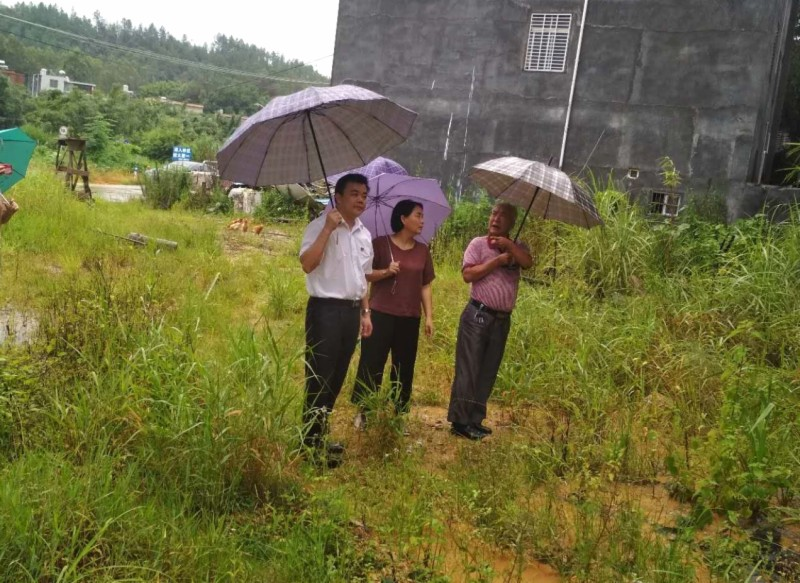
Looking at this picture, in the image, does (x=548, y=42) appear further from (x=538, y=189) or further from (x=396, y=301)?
(x=396, y=301)

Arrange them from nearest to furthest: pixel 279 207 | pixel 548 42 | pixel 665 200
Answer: pixel 665 200
pixel 548 42
pixel 279 207

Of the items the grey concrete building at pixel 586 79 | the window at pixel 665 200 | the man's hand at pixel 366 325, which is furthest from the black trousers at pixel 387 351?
the window at pixel 665 200

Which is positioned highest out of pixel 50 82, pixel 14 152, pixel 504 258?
pixel 50 82

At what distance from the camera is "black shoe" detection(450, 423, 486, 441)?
4.55m

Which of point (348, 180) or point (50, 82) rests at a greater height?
point (50, 82)

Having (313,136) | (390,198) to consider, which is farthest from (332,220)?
(390,198)

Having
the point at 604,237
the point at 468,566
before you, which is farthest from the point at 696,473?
the point at 604,237

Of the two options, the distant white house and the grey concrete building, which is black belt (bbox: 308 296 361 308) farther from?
the distant white house

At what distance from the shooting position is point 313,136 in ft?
12.6

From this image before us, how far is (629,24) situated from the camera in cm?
1206

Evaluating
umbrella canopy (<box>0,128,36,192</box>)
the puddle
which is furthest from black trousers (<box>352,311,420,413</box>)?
umbrella canopy (<box>0,128,36,192</box>)

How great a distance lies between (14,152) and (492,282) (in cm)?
508

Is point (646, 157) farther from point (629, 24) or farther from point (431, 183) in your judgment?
point (431, 183)

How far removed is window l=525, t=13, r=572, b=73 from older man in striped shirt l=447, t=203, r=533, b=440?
935cm
